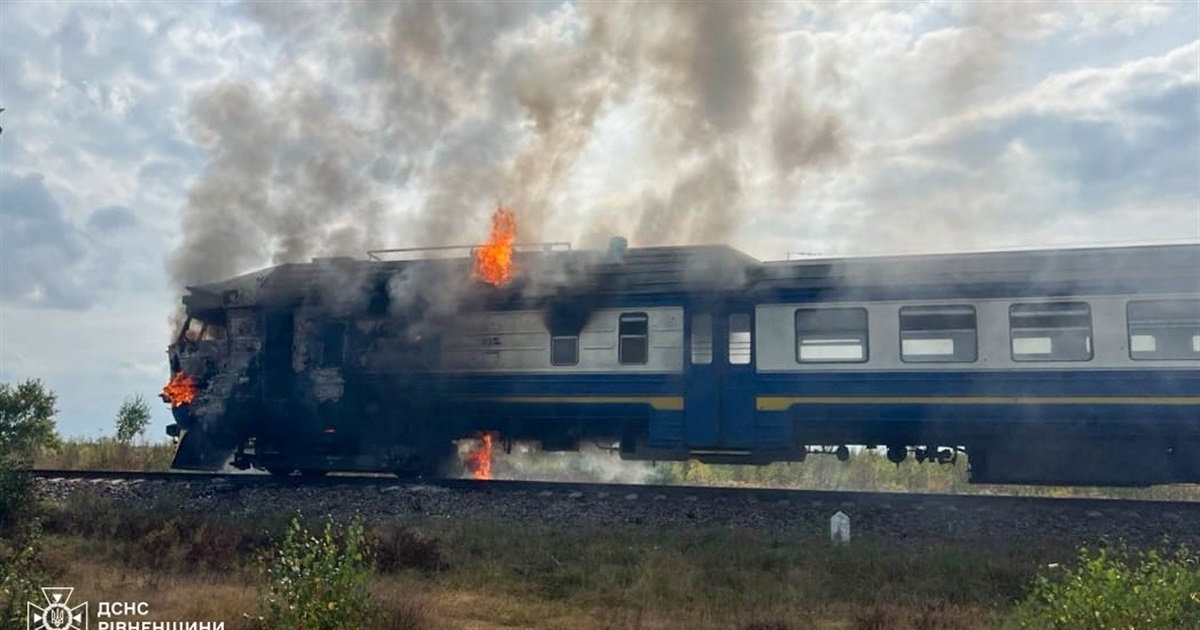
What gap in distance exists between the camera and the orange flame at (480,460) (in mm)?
18941

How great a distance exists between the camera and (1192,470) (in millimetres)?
15039

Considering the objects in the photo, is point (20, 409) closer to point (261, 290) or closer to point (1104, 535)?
point (261, 290)

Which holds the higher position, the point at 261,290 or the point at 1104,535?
the point at 261,290

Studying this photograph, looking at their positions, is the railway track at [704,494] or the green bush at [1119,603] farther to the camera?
the railway track at [704,494]

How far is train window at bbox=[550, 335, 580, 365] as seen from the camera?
1719 cm

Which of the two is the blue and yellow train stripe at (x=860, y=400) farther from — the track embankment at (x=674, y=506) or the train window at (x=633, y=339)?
the track embankment at (x=674, y=506)

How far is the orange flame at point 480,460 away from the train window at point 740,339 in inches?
203

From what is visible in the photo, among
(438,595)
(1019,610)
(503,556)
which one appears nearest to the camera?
(1019,610)

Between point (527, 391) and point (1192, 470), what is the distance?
1040 centimetres

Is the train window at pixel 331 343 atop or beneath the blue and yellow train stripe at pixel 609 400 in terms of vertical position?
atop

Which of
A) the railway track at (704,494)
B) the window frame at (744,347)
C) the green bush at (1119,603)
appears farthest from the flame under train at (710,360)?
the green bush at (1119,603)

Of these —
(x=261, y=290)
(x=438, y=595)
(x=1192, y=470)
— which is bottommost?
(x=438, y=595)

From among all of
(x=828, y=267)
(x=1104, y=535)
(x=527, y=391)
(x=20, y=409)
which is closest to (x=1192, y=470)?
(x=1104, y=535)

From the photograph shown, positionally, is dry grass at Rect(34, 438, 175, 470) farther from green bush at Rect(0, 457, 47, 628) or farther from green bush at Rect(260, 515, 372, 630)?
green bush at Rect(260, 515, 372, 630)
